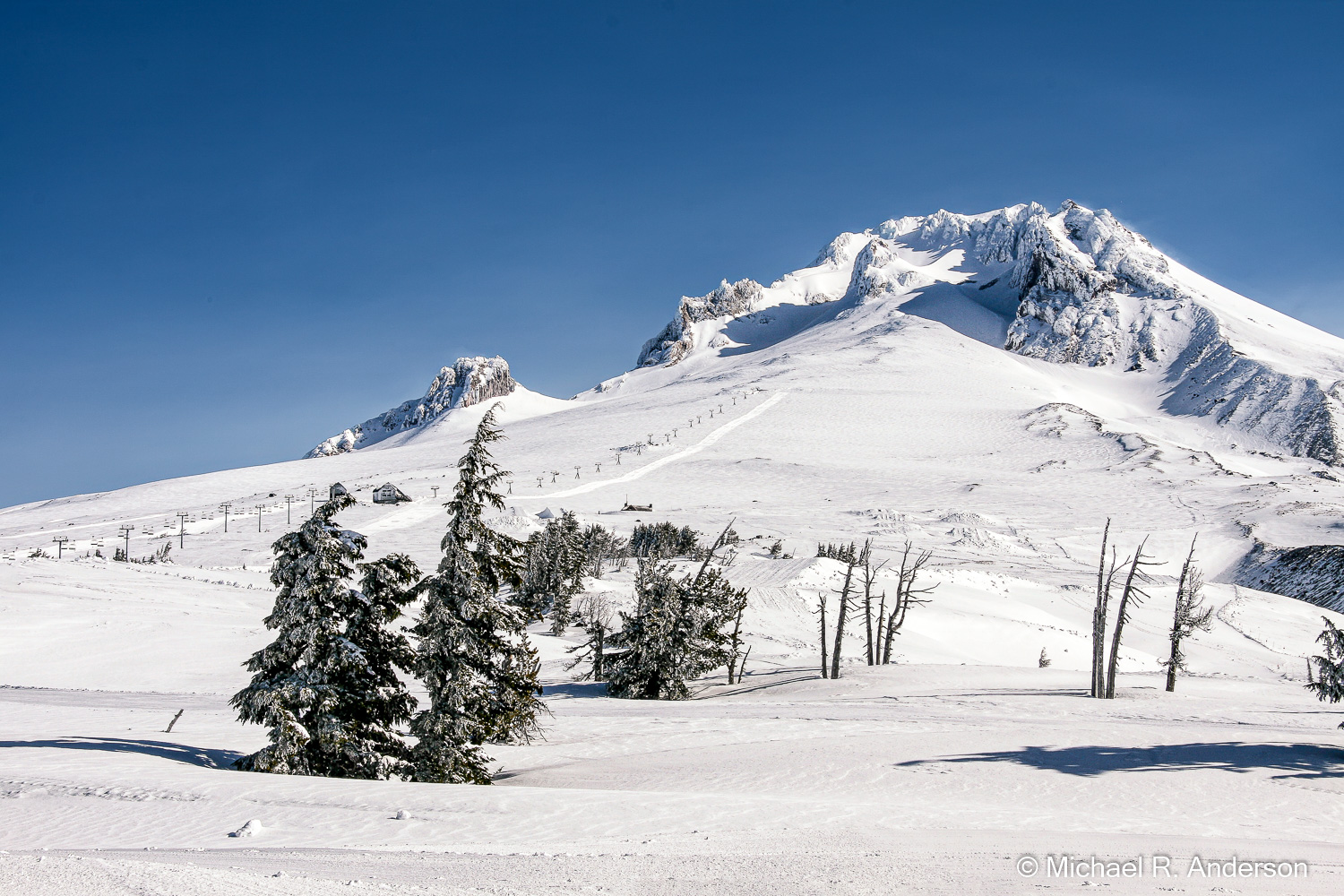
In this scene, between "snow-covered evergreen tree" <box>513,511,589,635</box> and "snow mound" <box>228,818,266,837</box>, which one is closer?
"snow mound" <box>228,818,266,837</box>

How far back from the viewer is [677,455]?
346ft

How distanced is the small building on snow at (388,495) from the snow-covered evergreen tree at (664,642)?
5677 centimetres

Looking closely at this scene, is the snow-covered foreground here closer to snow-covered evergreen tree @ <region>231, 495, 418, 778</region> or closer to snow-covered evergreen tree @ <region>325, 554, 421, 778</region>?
snow-covered evergreen tree @ <region>231, 495, 418, 778</region>

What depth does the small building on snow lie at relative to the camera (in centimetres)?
8012

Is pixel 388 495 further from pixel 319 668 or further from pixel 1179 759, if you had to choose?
pixel 1179 759

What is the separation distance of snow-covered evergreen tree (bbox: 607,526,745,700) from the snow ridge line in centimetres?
5326

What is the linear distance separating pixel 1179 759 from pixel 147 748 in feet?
66.4

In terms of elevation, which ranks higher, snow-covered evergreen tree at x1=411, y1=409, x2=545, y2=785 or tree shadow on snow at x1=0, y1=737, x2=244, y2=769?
snow-covered evergreen tree at x1=411, y1=409, x2=545, y2=785

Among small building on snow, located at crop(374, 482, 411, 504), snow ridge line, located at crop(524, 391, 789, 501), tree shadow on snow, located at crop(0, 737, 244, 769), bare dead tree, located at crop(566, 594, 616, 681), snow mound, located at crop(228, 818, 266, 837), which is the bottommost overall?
bare dead tree, located at crop(566, 594, 616, 681)

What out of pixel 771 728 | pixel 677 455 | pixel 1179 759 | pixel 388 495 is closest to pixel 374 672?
pixel 771 728

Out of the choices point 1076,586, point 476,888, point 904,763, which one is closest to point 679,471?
point 1076,586

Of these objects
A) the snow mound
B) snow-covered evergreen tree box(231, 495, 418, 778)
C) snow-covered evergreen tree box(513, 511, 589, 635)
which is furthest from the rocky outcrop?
the snow mound

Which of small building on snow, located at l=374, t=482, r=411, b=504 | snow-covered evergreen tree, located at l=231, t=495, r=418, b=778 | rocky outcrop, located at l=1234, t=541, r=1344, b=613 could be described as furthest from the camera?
small building on snow, located at l=374, t=482, r=411, b=504

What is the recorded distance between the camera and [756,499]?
275 ft
